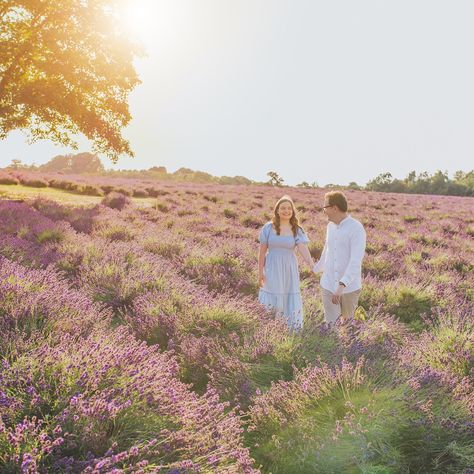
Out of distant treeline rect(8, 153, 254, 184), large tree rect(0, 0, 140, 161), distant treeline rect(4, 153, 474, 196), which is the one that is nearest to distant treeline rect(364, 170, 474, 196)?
distant treeline rect(4, 153, 474, 196)

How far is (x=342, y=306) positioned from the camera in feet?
17.6

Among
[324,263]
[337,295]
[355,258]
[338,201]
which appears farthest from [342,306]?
[338,201]

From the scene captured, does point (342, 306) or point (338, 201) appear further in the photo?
point (342, 306)

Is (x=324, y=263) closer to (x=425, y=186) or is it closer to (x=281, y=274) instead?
(x=281, y=274)

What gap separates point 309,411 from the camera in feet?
10.0

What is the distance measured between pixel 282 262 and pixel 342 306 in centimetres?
119

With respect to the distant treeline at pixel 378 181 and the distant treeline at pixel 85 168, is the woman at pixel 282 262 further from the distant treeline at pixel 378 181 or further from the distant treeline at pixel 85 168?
the distant treeline at pixel 85 168

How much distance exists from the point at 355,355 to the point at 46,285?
3151 mm

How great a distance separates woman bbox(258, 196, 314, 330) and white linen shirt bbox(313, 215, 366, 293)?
76cm

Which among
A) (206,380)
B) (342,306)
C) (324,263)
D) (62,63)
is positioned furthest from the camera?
(62,63)

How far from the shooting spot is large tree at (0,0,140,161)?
15312mm

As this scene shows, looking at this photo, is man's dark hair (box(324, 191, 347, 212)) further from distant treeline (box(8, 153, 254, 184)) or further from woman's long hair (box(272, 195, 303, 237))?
distant treeline (box(8, 153, 254, 184))

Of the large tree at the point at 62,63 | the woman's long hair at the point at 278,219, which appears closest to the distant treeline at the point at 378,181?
the large tree at the point at 62,63

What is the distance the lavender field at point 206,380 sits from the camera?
2.25m
